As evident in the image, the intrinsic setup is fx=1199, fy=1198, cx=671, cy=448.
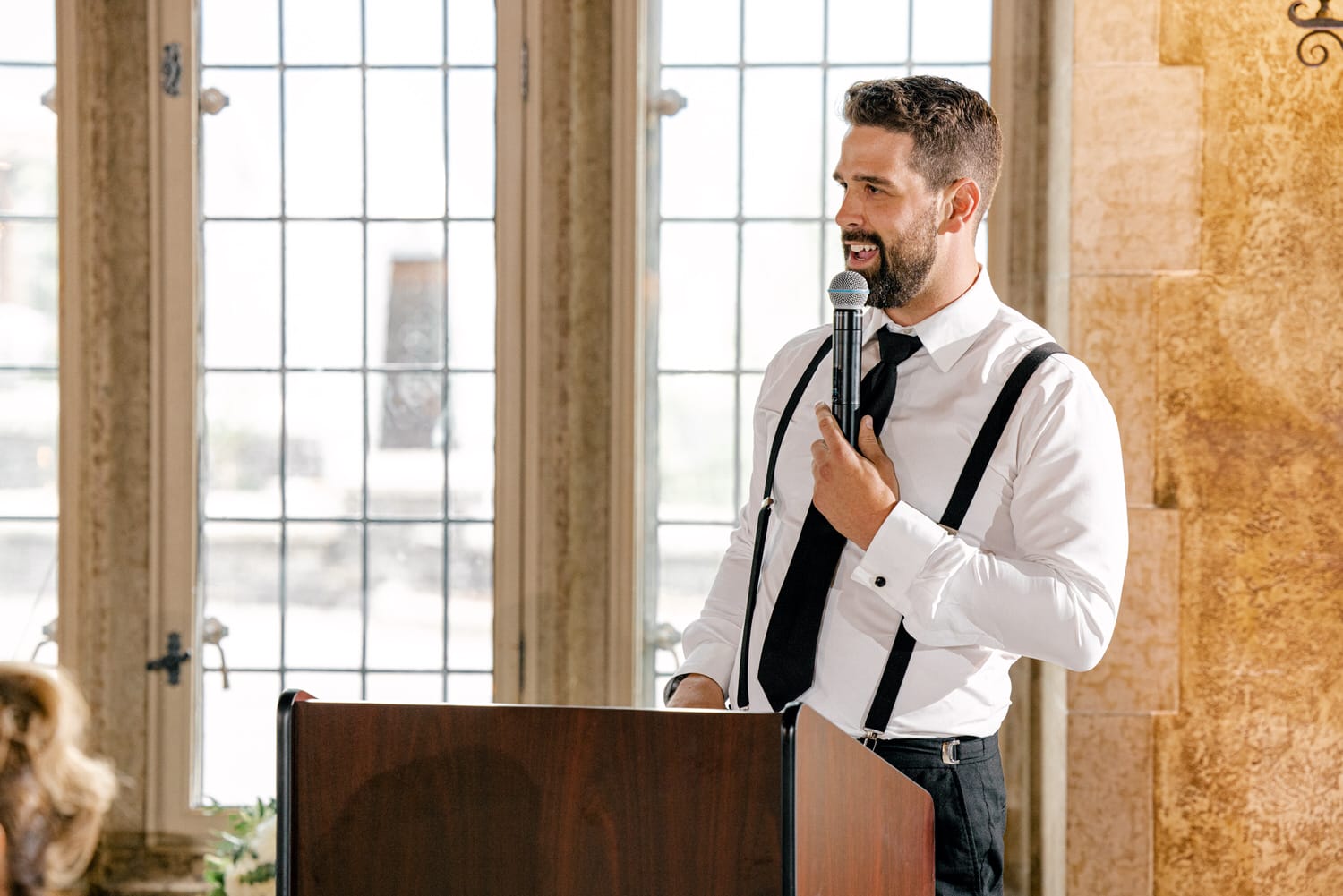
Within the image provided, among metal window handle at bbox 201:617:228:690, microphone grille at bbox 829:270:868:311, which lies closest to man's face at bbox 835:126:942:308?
microphone grille at bbox 829:270:868:311

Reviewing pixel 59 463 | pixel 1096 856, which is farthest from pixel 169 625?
pixel 1096 856

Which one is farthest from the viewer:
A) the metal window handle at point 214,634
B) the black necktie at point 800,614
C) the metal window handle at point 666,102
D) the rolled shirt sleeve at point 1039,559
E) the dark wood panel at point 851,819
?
the metal window handle at point 214,634

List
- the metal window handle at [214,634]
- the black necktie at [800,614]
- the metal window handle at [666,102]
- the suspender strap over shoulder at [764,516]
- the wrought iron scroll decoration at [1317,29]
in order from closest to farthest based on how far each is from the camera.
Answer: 1. the black necktie at [800,614]
2. the suspender strap over shoulder at [764,516]
3. the wrought iron scroll decoration at [1317,29]
4. the metal window handle at [666,102]
5. the metal window handle at [214,634]

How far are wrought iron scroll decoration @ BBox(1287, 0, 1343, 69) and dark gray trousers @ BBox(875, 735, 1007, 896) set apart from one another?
1602mm

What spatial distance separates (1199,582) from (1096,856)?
22.8 inches

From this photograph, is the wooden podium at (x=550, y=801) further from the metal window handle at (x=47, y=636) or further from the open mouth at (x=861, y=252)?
the metal window handle at (x=47, y=636)

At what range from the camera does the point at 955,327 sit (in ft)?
5.34

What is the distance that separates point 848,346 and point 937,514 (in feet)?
0.85

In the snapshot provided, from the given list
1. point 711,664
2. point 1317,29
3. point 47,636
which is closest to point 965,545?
point 711,664

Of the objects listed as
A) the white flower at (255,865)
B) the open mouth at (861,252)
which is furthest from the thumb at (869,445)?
the white flower at (255,865)

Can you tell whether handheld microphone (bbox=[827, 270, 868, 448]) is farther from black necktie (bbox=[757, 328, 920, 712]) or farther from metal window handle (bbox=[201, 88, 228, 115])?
metal window handle (bbox=[201, 88, 228, 115])

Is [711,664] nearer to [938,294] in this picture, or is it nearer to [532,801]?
[938,294]

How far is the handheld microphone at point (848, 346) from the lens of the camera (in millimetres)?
1458

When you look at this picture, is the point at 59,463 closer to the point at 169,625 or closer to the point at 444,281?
the point at 169,625
